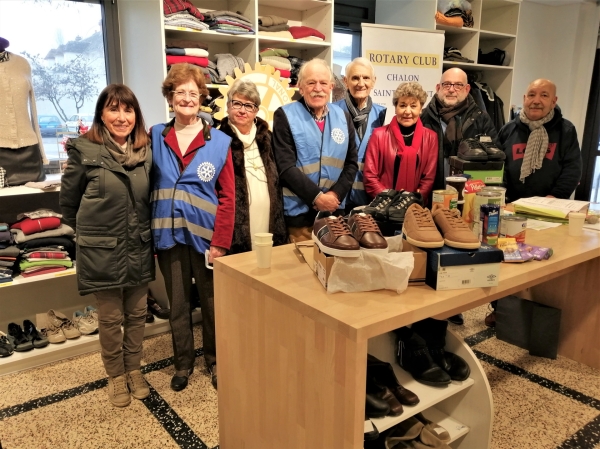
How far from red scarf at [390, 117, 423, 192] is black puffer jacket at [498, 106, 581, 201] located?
77 centimetres

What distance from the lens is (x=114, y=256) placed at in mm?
1945

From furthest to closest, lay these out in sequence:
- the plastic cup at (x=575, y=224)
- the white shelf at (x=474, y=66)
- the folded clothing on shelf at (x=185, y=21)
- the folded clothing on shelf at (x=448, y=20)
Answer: the white shelf at (x=474, y=66) < the folded clothing on shelf at (x=448, y=20) < the folded clothing on shelf at (x=185, y=21) < the plastic cup at (x=575, y=224)

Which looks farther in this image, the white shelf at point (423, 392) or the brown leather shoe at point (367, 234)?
the white shelf at point (423, 392)

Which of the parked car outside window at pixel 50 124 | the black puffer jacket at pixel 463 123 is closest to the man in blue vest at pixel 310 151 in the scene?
the black puffer jacket at pixel 463 123

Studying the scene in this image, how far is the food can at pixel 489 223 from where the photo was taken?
156cm

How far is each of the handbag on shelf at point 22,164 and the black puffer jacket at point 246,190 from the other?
117 cm

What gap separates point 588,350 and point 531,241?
3.08 ft

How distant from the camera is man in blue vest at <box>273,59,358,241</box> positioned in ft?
7.31

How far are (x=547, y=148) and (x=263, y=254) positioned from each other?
2.08m

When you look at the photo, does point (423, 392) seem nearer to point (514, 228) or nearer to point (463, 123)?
point (514, 228)

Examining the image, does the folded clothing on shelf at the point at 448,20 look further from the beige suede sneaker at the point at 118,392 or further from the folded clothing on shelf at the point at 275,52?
the beige suede sneaker at the point at 118,392

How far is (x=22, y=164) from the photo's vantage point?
8.47ft

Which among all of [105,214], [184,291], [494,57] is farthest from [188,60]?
[494,57]

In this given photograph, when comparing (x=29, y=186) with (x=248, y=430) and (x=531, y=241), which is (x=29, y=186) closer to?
(x=248, y=430)
